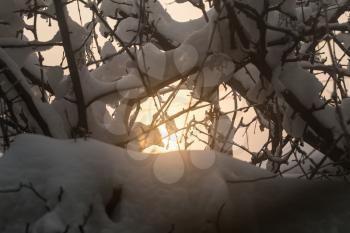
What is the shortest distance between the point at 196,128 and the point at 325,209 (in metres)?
1.97

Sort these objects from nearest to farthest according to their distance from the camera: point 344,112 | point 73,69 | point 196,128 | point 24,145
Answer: point 24,145, point 344,112, point 73,69, point 196,128

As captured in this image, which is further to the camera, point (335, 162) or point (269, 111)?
point (269, 111)

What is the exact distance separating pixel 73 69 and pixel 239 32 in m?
1.01

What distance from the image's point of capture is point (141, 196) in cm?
159

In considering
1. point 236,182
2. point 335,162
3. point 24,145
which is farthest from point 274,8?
point 24,145

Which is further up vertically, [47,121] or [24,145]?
[47,121]

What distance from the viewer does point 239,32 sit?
227 cm

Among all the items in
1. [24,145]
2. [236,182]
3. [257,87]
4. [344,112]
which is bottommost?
[236,182]

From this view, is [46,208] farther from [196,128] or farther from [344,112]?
[196,128]

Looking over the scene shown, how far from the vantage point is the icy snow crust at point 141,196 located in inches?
58.1

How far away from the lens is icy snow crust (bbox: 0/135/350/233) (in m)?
1.48

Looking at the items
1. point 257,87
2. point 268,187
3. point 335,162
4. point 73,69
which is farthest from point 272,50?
point 73,69

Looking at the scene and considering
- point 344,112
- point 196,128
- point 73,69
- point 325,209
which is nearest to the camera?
point 325,209

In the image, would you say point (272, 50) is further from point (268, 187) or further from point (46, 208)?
point (46, 208)
